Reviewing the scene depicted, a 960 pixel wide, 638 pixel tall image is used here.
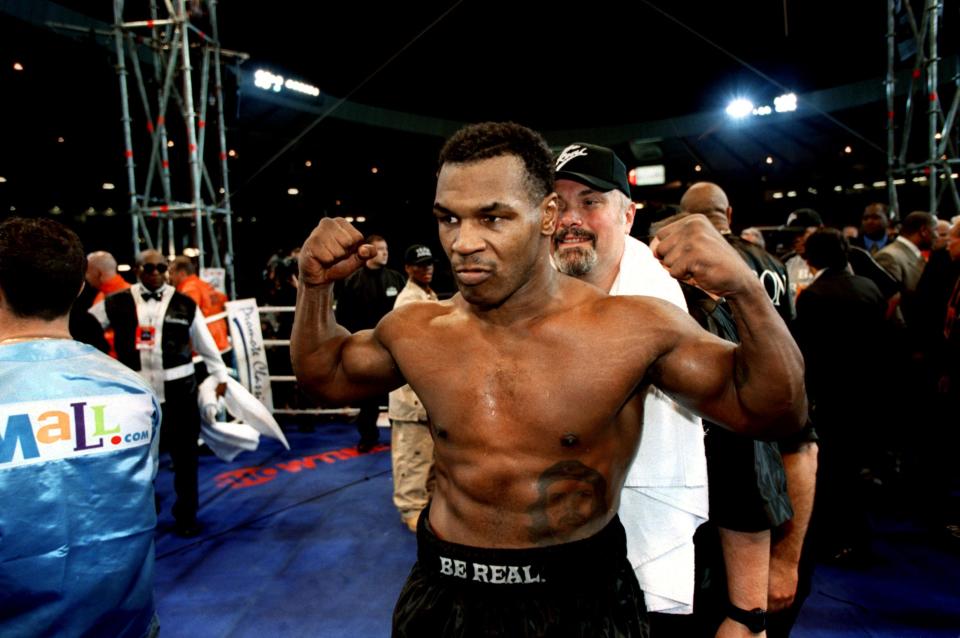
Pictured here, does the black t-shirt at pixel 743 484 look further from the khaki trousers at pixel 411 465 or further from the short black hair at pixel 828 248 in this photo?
the khaki trousers at pixel 411 465

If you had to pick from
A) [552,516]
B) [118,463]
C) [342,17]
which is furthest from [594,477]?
[342,17]

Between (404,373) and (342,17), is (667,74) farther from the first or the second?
(404,373)

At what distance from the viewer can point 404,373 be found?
1.46 meters

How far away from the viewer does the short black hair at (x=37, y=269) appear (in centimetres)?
153

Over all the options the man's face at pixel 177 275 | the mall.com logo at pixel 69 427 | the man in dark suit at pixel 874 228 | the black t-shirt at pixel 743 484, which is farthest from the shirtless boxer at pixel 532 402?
the man in dark suit at pixel 874 228

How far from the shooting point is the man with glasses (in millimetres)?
3850

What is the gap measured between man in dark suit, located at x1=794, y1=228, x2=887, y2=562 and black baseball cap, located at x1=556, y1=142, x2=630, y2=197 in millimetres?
2016

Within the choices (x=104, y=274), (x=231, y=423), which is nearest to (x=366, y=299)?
(x=231, y=423)

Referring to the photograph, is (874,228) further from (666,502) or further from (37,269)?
(37,269)

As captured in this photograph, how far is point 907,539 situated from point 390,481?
11.7ft

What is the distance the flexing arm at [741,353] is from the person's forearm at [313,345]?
0.84m

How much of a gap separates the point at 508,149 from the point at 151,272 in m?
3.41

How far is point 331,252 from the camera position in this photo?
1421mm

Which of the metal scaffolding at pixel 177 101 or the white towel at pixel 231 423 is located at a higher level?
the metal scaffolding at pixel 177 101
